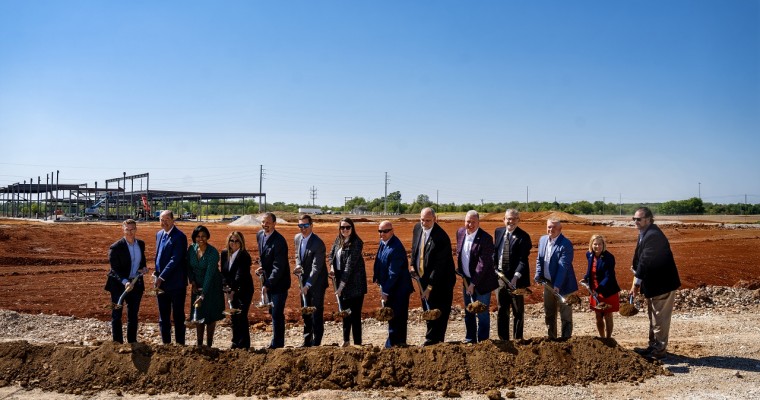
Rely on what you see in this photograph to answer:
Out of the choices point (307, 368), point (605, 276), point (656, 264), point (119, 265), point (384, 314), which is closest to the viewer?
point (307, 368)

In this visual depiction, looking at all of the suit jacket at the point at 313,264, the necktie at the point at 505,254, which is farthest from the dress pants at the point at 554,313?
the suit jacket at the point at 313,264

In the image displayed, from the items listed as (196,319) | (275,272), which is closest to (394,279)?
(275,272)

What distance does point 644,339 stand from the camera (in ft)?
32.2

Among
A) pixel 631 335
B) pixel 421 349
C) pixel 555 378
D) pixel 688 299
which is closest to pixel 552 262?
pixel 555 378

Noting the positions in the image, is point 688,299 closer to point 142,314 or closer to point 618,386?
point 618,386

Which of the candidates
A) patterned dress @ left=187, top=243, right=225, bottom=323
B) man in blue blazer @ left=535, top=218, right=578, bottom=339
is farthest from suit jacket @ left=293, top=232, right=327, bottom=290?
man in blue blazer @ left=535, top=218, right=578, bottom=339

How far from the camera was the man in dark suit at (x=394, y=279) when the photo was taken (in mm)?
7688

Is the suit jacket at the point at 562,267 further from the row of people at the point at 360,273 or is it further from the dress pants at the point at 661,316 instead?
the dress pants at the point at 661,316

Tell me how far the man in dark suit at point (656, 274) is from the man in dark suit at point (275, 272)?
4.84 meters

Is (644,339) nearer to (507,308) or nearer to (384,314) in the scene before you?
(507,308)

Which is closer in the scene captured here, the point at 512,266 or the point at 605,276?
the point at 512,266

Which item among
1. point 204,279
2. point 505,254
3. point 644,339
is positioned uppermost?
point 505,254

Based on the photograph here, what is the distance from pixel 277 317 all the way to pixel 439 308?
7.39ft

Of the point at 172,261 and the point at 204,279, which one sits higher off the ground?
the point at 172,261
